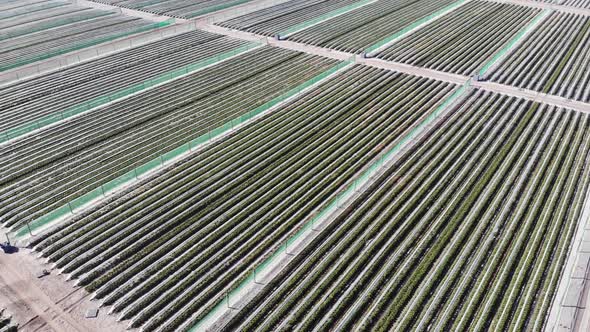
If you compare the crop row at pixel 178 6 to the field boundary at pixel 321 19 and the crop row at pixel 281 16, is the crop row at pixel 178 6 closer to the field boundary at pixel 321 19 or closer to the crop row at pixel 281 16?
the crop row at pixel 281 16

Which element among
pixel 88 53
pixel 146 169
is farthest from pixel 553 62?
pixel 88 53

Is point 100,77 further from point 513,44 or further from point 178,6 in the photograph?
point 513,44

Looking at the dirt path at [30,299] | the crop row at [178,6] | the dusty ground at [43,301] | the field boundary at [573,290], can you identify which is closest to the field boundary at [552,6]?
the crop row at [178,6]

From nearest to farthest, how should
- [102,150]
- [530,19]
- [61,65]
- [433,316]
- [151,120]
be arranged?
1. [433,316]
2. [102,150]
3. [151,120]
4. [61,65]
5. [530,19]

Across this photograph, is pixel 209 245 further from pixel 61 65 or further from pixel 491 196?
pixel 61 65

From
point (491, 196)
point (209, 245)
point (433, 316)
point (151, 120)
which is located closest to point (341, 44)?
point (151, 120)

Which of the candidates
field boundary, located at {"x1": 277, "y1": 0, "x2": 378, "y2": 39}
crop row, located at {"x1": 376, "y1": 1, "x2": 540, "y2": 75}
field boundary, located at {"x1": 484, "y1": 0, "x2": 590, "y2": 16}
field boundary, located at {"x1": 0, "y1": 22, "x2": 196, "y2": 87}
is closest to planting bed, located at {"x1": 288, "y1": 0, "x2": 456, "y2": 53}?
field boundary, located at {"x1": 277, "y1": 0, "x2": 378, "y2": 39}
